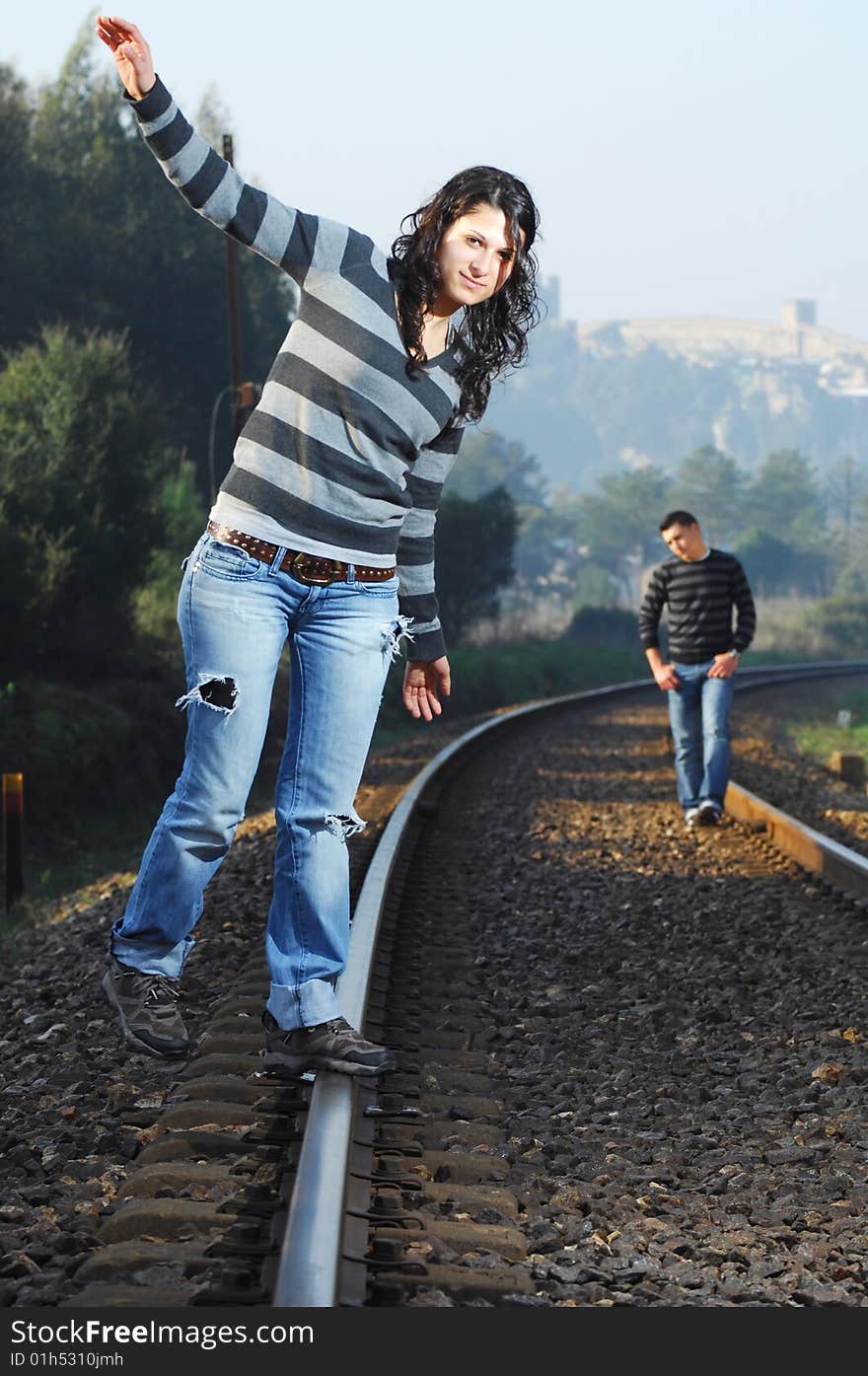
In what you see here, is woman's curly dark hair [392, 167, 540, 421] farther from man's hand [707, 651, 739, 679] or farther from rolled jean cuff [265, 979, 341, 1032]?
man's hand [707, 651, 739, 679]

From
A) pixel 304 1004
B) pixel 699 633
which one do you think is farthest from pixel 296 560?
pixel 699 633

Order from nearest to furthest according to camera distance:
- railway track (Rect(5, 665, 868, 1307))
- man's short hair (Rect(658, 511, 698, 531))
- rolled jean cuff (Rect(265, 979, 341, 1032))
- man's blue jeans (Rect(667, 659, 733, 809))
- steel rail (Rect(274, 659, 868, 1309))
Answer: steel rail (Rect(274, 659, 868, 1309)), railway track (Rect(5, 665, 868, 1307)), rolled jean cuff (Rect(265, 979, 341, 1032)), man's short hair (Rect(658, 511, 698, 531)), man's blue jeans (Rect(667, 659, 733, 809))

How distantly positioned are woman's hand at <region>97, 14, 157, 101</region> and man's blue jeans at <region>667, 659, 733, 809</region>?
6747 mm

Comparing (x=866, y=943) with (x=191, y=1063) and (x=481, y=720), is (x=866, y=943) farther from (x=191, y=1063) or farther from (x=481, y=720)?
(x=481, y=720)

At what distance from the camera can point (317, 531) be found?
381 cm

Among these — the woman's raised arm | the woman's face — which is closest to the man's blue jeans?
the woman's face

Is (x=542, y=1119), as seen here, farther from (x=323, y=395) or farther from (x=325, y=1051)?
(x=323, y=395)

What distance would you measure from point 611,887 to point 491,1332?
18.6ft

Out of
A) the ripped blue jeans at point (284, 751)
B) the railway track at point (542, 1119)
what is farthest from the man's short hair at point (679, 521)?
the ripped blue jeans at point (284, 751)

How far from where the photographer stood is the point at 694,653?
393 inches

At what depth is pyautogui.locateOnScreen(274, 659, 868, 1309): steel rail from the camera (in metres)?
2.84

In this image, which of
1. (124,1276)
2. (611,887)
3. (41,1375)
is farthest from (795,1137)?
(611,887)

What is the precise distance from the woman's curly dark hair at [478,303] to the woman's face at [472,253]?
0.6 inches

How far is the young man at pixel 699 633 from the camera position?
979 centimetres
